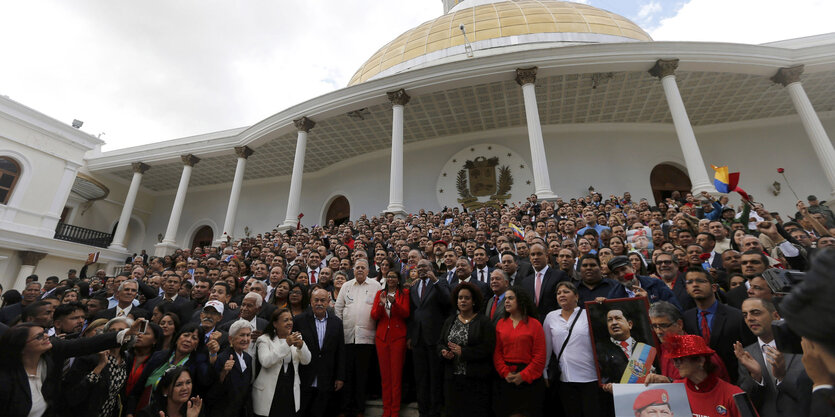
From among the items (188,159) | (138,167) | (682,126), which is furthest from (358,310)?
(138,167)

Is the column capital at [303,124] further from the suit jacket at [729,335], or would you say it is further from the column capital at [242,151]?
the suit jacket at [729,335]

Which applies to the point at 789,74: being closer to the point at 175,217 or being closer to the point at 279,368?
the point at 279,368

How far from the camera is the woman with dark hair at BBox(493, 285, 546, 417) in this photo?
2723mm

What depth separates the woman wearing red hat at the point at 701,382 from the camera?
1.89 meters

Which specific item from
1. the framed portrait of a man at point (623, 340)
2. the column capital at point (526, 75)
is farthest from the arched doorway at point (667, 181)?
the framed portrait of a man at point (623, 340)

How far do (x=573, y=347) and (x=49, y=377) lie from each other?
3.57m

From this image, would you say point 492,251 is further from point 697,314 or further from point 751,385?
point 751,385

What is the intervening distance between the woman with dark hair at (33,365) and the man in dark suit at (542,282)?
133 inches

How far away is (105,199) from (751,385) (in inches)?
966

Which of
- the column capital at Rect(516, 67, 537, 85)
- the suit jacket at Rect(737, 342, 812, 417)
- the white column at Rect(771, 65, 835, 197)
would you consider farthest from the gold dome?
the suit jacket at Rect(737, 342, 812, 417)

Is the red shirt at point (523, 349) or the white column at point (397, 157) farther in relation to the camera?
the white column at point (397, 157)

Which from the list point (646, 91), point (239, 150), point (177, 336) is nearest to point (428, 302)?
point (177, 336)

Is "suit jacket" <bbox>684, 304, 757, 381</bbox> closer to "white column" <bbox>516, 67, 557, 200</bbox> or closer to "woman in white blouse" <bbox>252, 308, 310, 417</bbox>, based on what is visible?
"woman in white blouse" <bbox>252, 308, 310, 417</bbox>

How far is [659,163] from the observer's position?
14109 mm
